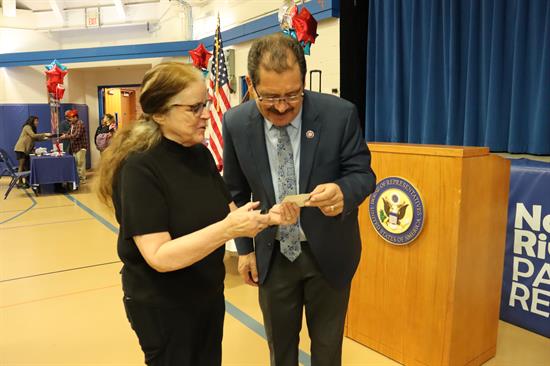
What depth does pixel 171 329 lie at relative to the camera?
4.71 ft

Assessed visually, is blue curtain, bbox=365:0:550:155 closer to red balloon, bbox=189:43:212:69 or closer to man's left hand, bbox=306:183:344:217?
man's left hand, bbox=306:183:344:217

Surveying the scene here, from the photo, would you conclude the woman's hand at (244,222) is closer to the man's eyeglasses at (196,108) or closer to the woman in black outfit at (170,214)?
the woman in black outfit at (170,214)

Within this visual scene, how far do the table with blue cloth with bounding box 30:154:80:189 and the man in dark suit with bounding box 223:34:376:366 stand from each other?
27.8 ft

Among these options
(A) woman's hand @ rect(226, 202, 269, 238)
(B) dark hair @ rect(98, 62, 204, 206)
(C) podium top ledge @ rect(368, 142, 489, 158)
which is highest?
(B) dark hair @ rect(98, 62, 204, 206)

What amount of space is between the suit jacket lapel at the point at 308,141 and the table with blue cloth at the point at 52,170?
8.71m

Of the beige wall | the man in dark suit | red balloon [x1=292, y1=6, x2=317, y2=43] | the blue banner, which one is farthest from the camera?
the beige wall

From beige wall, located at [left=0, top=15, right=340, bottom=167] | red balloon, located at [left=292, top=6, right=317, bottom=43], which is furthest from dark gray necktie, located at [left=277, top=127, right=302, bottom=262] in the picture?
beige wall, located at [left=0, top=15, right=340, bottom=167]

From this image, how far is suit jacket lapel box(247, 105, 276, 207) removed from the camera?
5.53ft

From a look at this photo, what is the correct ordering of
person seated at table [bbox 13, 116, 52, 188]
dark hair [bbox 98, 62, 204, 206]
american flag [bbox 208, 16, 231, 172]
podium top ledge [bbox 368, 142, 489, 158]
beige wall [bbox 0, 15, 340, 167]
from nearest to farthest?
dark hair [bbox 98, 62, 204, 206], podium top ledge [bbox 368, 142, 489, 158], american flag [bbox 208, 16, 231, 172], person seated at table [bbox 13, 116, 52, 188], beige wall [bbox 0, 15, 340, 167]

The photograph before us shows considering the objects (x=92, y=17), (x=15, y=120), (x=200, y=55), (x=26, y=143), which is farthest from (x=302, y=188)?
(x=15, y=120)

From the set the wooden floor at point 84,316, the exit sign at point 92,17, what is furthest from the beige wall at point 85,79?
the wooden floor at point 84,316

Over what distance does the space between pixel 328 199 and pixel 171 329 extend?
0.66 meters

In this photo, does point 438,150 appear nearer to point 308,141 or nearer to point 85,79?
point 308,141

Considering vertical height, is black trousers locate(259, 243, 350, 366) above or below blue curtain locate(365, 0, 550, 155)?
below
